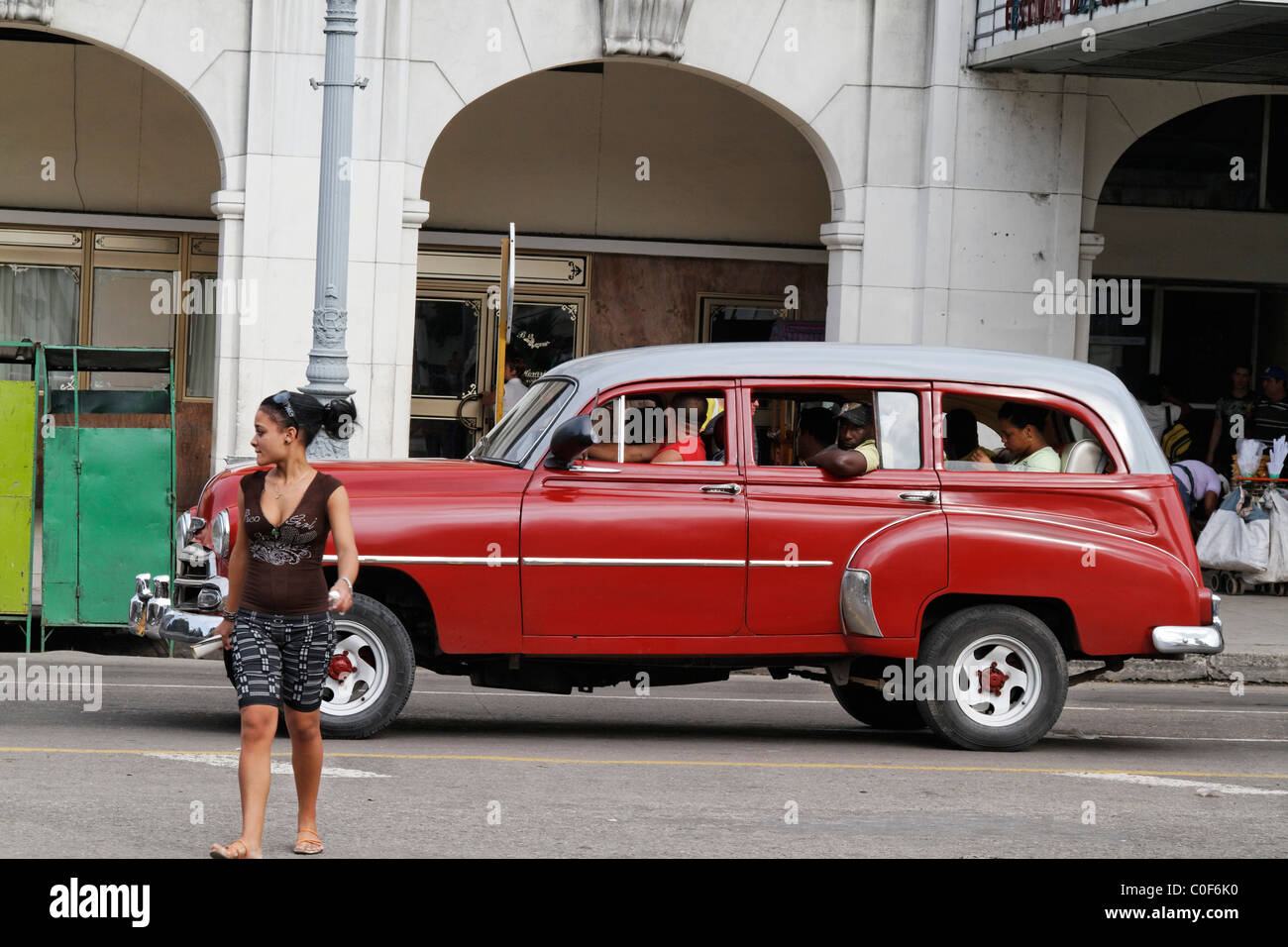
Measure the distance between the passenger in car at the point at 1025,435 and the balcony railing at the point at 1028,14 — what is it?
19.0ft

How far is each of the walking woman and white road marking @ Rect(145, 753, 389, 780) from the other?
1.67 m

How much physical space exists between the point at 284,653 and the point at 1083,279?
1276 centimetres

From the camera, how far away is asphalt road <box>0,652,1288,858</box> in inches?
270

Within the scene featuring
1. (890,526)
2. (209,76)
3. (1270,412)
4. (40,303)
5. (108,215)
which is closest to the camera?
(890,526)

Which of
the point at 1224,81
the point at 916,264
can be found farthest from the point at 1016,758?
the point at 1224,81

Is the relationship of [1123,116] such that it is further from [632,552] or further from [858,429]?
[632,552]

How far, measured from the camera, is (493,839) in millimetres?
6777

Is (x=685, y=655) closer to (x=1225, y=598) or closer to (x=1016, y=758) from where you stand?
(x=1016, y=758)

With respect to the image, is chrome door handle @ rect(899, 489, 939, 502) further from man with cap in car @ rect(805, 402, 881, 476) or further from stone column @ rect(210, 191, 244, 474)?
stone column @ rect(210, 191, 244, 474)

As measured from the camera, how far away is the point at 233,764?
8.17 m

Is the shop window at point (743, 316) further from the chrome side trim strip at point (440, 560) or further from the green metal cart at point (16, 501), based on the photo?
the chrome side trim strip at point (440, 560)

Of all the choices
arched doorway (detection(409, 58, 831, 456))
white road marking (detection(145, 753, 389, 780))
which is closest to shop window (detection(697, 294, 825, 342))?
arched doorway (detection(409, 58, 831, 456))

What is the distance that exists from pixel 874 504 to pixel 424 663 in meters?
2.39

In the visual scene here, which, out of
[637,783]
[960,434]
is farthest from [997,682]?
[637,783]
